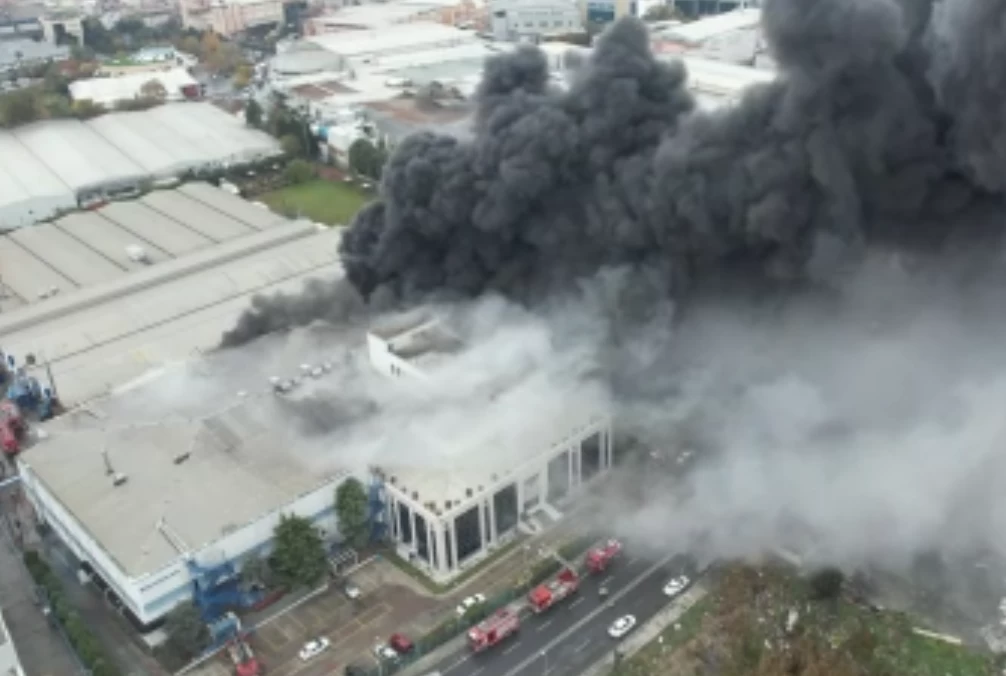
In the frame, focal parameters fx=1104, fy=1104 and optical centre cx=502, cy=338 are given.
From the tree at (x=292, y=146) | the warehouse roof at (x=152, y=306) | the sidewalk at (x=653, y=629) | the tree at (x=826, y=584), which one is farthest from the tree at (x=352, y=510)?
the tree at (x=292, y=146)

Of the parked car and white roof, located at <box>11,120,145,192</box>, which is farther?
white roof, located at <box>11,120,145,192</box>

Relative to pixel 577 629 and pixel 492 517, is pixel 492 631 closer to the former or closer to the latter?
pixel 577 629

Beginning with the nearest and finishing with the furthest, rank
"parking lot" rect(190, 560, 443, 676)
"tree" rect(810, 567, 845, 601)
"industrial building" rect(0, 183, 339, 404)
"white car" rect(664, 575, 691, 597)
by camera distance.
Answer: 1. "parking lot" rect(190, 560, 443, 676)
2. "tree" rect(810, 567, 845, 601)
3. "white car" rect(664, 575, 691, 597)
4. "industrial building" rect(0, 183, 339, 404)

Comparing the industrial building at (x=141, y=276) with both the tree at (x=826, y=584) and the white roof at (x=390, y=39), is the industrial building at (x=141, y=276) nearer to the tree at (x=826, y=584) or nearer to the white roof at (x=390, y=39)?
the tree at (x=826, y=584)

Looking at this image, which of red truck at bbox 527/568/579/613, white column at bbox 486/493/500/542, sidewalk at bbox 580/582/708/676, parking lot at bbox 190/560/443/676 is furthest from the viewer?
white column at bbox 486/493/500/542

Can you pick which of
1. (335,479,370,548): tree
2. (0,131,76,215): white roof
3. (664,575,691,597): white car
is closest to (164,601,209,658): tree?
(335,479,370,548): tree

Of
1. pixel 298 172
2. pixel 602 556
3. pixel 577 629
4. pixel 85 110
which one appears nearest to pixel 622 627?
pixel 577 629

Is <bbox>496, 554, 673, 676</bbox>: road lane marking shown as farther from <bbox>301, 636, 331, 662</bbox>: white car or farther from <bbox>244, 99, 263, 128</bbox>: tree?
<bbox>244, 99, 263, 128</bbox>: tree

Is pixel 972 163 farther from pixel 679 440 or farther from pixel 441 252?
pixel 441 252
